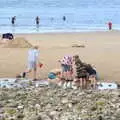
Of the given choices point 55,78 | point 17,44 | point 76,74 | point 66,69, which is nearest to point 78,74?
point 76,74

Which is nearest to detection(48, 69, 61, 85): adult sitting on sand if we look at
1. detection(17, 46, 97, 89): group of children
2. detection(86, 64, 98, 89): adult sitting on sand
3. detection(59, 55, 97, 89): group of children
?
detection(17, 46, 97, 89): group of children

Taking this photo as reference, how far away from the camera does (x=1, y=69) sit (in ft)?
78.3

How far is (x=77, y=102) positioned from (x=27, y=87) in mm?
3441

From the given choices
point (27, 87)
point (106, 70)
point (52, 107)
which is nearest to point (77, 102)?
point (52, 107)

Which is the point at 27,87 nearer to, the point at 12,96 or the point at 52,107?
the point at 12,96

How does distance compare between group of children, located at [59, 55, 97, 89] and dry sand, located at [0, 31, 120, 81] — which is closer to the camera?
group of children, located at [59, 55, 97, 89]

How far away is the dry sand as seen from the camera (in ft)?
76.8

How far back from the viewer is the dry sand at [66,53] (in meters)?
23.4

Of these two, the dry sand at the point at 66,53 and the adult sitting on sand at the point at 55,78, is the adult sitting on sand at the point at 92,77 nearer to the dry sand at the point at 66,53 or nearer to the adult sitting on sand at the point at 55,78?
the adult sitting on sand at the point at 55,78

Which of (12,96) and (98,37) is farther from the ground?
(98,37)

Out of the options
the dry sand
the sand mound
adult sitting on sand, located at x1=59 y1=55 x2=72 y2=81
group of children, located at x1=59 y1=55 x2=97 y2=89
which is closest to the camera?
group of children, located at x1=59 y1=55 x2=97 y2=89

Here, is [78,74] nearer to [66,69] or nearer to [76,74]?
[76,74]

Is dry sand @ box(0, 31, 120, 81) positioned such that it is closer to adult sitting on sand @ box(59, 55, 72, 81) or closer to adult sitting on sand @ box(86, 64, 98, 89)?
adult sitting on sand @ box(59, 55, 72, 81)

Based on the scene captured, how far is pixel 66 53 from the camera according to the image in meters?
29.2
